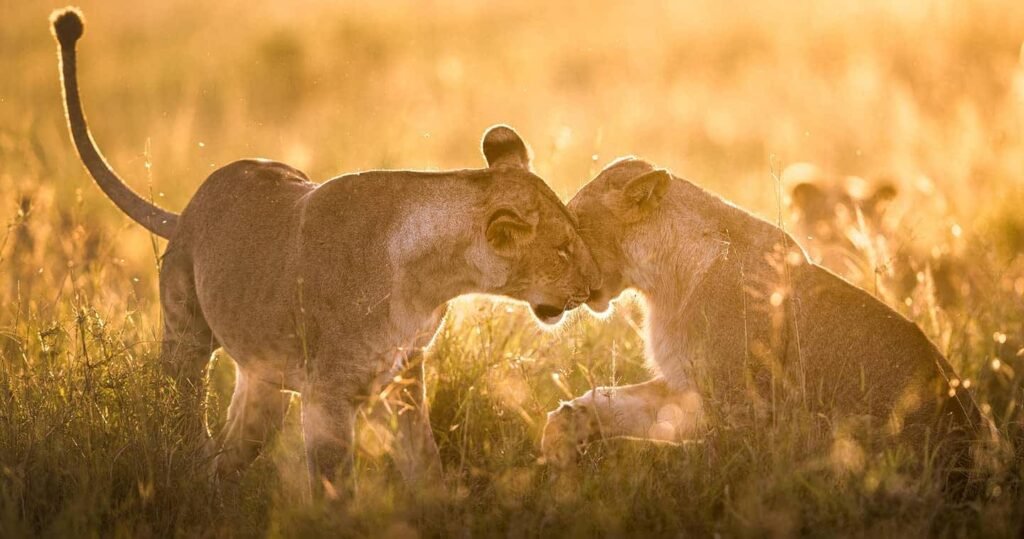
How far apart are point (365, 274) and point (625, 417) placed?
1265 millimetres

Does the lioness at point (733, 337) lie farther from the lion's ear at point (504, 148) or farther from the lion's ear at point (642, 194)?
the lion's ear at point (504, 148)

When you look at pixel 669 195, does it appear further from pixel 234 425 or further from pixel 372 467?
pixel 234 425

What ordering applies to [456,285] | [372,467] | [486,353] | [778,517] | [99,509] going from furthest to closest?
[486,353]
[372,467]
[456,285]
[99,509]
[778,517]

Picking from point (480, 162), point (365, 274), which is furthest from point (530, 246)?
point (480, 162)

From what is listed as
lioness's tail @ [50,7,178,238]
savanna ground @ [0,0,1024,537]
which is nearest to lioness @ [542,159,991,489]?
savanna ground @ [0,0,1024,537]

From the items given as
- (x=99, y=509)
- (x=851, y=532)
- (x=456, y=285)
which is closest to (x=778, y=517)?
(x=851, y=532)

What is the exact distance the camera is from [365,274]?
17.0 ft

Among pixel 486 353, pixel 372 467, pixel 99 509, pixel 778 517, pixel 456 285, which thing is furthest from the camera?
pixel 486 353

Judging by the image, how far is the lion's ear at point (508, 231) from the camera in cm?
510

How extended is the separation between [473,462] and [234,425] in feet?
3.47

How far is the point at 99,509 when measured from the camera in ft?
16.2

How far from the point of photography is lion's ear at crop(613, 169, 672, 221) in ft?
19.0

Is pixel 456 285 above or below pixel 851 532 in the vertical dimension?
above

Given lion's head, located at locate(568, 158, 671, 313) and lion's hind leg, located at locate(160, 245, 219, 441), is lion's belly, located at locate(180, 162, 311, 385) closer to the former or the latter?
lion's hind leg, located at locate(160, 245, 219, 441)
